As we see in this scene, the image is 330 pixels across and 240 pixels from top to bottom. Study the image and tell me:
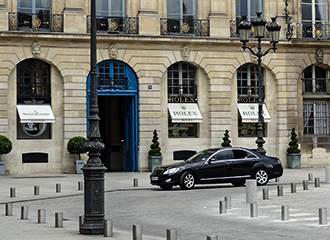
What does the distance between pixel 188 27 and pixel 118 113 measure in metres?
5.94

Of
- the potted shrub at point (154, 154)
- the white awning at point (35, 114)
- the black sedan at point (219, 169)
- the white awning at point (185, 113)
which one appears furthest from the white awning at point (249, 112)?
the black sedan at point (219, 169)

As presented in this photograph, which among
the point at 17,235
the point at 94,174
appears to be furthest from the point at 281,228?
the point at 17,235

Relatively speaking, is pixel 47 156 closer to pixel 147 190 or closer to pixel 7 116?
pixel 7 116

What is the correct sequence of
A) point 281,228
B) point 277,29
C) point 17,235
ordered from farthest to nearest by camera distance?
point 277,29 → point 281,228 → point 17,235

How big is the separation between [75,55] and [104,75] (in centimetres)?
185

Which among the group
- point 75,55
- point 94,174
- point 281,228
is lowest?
point 281,228

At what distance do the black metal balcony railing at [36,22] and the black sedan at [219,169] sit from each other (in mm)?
12986

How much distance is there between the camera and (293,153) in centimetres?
4156

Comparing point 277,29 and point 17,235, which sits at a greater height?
point 277,29

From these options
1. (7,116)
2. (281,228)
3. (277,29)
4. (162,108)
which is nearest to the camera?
(281,228)

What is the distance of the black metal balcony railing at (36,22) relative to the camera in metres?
37.9

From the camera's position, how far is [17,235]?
591 inches

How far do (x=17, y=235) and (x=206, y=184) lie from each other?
1527cm

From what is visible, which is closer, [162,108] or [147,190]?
[147,190]
